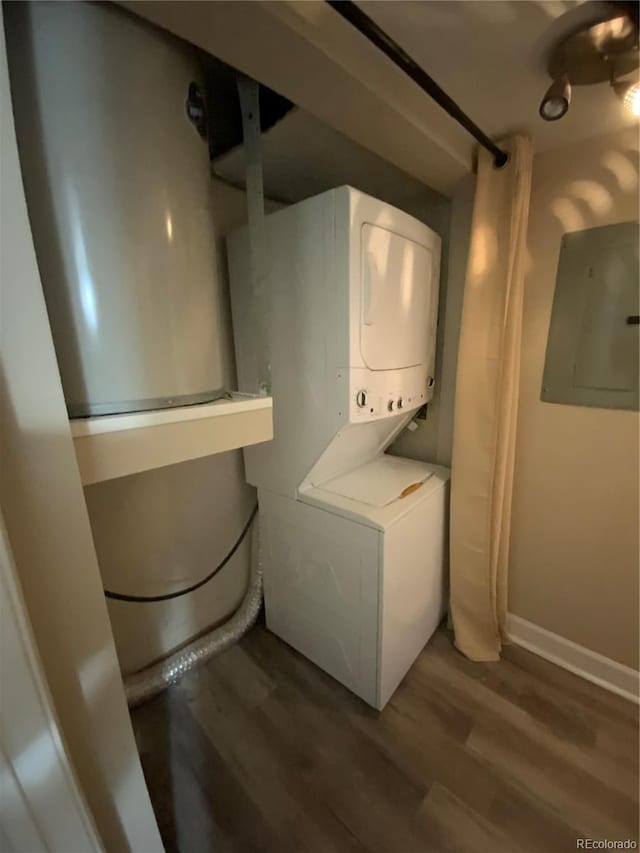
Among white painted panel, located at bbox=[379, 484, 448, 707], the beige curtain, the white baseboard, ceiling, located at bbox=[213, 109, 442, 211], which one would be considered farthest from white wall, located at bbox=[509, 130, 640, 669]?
ceiling, located at bbox=[213, 109, 442, 211]

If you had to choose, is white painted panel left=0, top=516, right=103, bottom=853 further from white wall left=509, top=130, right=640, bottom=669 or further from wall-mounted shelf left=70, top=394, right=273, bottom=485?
white wall left=509, top=130, right=640, bottom=669

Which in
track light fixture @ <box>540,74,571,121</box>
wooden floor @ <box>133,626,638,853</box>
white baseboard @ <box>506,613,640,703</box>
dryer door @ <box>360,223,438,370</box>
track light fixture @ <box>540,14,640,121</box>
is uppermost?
track light fixture @ <box>540,14,640,121</box>

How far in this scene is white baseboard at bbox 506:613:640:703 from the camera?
1479mm

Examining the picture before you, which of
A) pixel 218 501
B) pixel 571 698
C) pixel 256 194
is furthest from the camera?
pixel 218 501

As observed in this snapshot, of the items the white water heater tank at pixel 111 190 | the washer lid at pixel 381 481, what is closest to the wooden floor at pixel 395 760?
the washer lid at pixel 381 481

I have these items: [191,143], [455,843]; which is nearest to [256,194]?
[191,143]

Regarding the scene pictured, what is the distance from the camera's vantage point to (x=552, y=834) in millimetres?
1078

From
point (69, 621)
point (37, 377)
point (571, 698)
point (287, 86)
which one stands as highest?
point (287, 86)

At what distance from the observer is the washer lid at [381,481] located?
144 cm

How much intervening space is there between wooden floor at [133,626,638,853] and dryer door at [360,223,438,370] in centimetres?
143

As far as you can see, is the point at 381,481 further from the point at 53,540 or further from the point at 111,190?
the point at 111,190

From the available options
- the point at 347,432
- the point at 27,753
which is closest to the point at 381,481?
the point at 347,432

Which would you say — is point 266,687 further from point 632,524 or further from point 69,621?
point 632,524

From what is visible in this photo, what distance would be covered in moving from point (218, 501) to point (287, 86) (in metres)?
1.57
